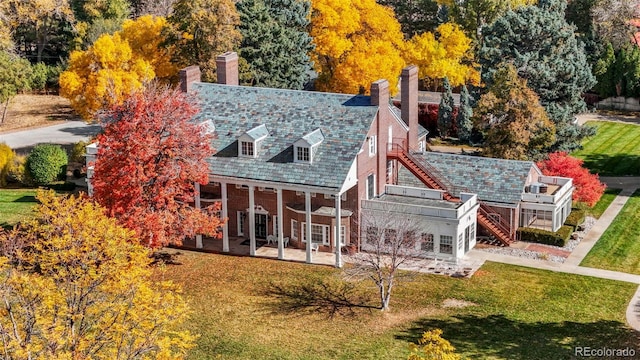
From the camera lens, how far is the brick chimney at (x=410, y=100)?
57750 mm

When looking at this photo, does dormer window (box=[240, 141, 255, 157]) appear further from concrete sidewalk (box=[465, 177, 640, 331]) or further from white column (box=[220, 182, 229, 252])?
concrete sidewalk (box=[465, 177, 640, 331])

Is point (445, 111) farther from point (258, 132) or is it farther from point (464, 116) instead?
point (258, 132)

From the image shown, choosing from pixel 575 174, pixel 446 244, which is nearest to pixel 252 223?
pixel 446 244

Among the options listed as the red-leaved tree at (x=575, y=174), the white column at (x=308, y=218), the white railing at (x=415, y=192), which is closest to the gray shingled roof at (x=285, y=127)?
the white column at (x=308, y=218)

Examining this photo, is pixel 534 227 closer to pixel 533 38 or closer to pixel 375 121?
pixel 375 121

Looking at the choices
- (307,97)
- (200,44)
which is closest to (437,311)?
(307,97)

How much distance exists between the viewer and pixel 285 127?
5438 cm

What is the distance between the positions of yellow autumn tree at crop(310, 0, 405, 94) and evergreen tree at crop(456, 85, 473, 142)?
5651mm

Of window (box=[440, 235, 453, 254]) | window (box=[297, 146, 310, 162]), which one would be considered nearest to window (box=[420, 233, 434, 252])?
window (box=[440, 235, 453, 254])

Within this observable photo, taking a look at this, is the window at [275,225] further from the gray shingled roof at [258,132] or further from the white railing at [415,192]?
the white railing at [415,192]

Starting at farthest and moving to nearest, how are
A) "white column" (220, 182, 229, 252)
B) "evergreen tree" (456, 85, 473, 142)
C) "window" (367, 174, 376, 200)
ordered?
"evergreen tree" (456, 85, 473, 142), "window" (367, 174, 376, 200), "white column" (220, 182, 229, 252)

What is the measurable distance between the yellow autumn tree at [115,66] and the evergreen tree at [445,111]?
22.4 meters

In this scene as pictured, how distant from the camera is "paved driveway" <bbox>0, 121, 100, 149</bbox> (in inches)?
3054

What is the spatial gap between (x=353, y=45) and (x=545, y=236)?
2922 cm
